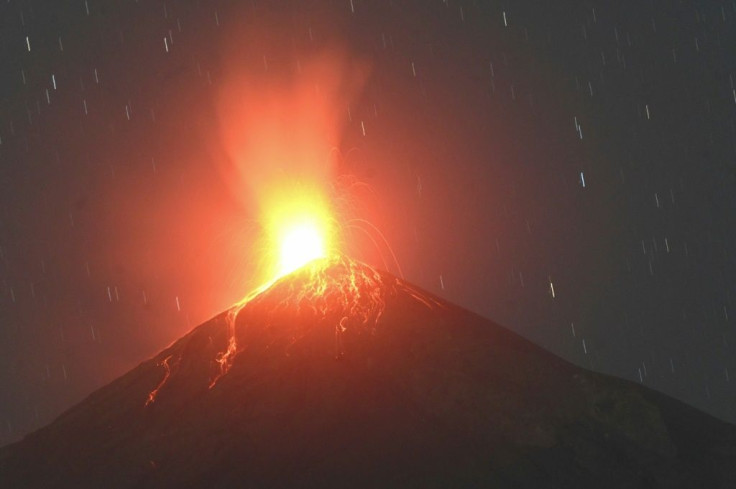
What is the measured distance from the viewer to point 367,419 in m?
35.2

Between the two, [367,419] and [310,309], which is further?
[310,309]

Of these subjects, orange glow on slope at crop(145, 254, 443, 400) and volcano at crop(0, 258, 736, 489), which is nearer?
volcano at crop(0, 258, 736, 489)

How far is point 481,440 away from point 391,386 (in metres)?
6.81

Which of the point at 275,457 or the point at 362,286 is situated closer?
the point at 275,457

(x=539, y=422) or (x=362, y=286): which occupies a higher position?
(x=362, y=286)

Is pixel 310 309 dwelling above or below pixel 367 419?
above

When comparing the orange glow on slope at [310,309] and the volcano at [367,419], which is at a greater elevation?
the orange glow on slope at [310,309]

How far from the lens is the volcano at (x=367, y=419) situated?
3156 centimetres

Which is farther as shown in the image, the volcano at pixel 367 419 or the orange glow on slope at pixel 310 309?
the orange glow on slope at pixel 310 309

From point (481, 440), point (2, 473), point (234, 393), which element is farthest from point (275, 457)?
point (2, 473)

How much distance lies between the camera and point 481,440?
33.4 meters

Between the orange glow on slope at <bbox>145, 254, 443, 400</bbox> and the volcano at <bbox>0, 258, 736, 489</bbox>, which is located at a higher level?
the orange glow on slope at <bbox>145, 254, 443, 400</bbox>

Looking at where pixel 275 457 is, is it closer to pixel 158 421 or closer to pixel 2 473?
pixel 158 421

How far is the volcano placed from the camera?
31.6 metres
